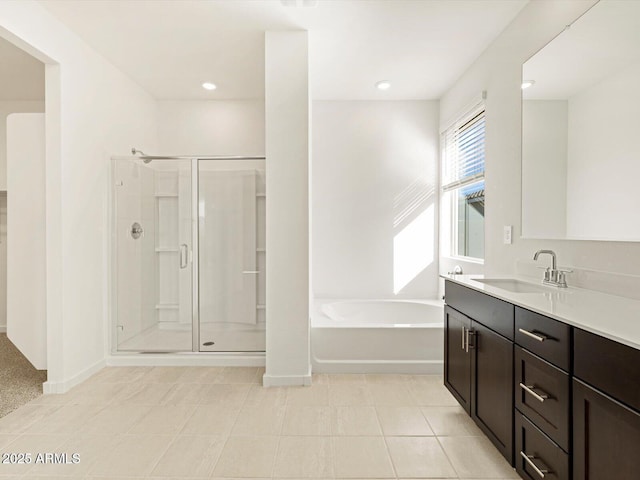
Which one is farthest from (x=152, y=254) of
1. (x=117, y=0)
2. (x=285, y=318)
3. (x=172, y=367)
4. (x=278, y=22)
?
(x=278, y=22)

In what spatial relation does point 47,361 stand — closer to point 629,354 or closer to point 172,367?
point 172,367

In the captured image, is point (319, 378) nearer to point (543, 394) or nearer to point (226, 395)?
point (226, 395)

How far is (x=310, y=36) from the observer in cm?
285

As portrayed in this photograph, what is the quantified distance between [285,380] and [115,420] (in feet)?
3.66

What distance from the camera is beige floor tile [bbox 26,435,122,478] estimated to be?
1.79 metres

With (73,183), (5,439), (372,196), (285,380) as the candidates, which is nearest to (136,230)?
(73,183)

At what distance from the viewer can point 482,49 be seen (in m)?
3.02

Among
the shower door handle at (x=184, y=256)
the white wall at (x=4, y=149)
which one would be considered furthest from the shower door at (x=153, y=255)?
the white wall at (x=4, y=149)

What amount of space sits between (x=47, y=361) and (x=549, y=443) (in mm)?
3105

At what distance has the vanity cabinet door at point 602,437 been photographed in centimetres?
101

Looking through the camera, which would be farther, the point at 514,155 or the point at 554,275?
the point at 514,155

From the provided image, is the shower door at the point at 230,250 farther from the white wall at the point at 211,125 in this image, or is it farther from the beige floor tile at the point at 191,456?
the beige floor tile at the point at 191,456

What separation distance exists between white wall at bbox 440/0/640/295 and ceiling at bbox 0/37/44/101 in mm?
3724

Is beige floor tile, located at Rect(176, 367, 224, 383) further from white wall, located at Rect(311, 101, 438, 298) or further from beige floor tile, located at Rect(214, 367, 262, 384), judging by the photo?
white wall, located at Rect(311, 101, 438, 298)
